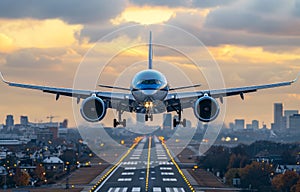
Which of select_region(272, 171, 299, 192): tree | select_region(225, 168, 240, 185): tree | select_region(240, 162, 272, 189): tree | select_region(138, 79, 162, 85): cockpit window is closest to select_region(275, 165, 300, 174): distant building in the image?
select_region(240, 162, 272, 189): tree

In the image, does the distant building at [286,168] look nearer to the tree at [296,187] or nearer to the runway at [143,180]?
the runway at [143,180]

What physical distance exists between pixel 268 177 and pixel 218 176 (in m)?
21.0

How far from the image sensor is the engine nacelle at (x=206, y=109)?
8744 cm

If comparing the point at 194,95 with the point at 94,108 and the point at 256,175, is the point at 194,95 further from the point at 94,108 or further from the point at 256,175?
the point at 256,175

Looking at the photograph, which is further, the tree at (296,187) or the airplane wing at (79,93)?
the tree at (296,187)

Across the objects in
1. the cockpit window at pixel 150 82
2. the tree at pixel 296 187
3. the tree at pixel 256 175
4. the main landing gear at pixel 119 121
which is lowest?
the tree at pixel 296 187

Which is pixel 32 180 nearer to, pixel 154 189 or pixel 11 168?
pixel 11 168

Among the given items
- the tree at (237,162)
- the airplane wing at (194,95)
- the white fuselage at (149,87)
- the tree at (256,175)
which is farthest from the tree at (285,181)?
the white fuselage at (149,87)

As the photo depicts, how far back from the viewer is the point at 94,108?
86.6 m

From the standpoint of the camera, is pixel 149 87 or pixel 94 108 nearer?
pixel 149 87

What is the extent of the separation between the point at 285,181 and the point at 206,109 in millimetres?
68291

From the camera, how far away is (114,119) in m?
90.9

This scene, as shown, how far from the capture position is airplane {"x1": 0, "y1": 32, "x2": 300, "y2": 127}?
8319 centimetres

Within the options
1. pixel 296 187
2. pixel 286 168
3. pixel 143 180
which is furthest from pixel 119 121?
pixel 286 168
